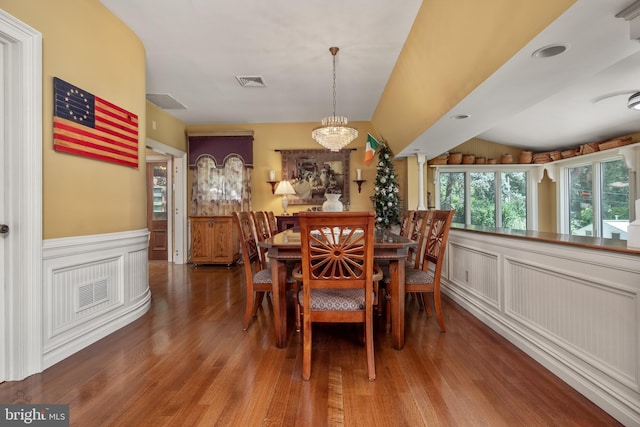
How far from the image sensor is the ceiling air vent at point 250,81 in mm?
4016

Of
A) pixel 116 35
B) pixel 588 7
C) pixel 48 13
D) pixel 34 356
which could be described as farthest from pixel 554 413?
pixel 116 35

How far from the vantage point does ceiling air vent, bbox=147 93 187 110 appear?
4629 mm

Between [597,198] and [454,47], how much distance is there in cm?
526

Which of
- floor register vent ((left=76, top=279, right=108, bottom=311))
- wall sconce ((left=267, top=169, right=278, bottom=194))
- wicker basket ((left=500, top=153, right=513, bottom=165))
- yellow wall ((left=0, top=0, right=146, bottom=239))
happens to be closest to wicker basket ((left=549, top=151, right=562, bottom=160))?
wicker basket ((left=500, top=153, right=513, bottom=165))

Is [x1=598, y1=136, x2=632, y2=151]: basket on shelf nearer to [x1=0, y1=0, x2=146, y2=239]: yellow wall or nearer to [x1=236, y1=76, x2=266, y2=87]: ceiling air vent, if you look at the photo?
[x1=236, y1=76, x2=266, y2=87]: ceiling air vent

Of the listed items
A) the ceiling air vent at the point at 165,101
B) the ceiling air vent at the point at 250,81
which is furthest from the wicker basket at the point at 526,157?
the ceiling air vent at the point at 165,101

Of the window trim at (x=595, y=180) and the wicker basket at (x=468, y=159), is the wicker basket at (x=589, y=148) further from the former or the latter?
the wicker basket at (x=468, y=159)

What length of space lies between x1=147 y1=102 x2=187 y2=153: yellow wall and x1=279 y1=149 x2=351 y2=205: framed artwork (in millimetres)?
1963

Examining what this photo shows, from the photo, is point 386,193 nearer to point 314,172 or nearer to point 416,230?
point 314,172

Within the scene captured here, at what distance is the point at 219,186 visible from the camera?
606 cm

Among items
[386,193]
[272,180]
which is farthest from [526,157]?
[272,180]

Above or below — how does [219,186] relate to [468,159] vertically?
below

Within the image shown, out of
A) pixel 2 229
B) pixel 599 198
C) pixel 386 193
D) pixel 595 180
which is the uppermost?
pixel 595 180

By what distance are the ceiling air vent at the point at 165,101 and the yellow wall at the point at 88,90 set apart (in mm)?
1584
